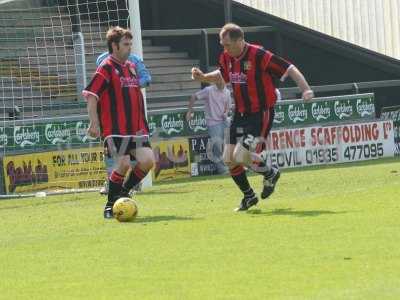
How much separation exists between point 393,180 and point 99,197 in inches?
164

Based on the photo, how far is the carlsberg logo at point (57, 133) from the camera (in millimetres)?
21500

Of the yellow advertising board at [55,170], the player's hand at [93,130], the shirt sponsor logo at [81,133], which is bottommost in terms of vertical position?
the yellow advertising board at [55,170]

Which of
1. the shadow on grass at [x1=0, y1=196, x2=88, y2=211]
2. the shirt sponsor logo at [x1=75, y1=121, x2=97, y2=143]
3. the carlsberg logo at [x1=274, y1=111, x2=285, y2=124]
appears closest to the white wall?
the carlsberg logo at [x1=274, y1=111, x2=285, y2=124]

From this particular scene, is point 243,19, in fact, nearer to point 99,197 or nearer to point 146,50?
point 146,50

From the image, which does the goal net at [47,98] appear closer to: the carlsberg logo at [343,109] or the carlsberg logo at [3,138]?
the carlsberg logo at [3,138]

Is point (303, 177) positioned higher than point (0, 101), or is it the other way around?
point (0, 101)

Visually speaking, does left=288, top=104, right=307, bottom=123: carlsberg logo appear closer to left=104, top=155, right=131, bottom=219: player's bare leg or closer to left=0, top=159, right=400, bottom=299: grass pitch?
left=0, top=159, right=400, bottom=299: grass pitch

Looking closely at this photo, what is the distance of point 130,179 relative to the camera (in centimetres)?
1425

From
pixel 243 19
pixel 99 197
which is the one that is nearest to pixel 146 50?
pixel 243 19

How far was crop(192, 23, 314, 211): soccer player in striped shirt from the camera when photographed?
45.9 feet

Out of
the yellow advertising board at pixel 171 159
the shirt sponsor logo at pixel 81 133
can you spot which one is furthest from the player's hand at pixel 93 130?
the yellow advertising board at pixel 171 159

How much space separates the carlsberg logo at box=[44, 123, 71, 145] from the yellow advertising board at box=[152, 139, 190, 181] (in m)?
1.96

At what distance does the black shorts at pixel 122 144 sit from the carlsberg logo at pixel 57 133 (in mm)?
7427

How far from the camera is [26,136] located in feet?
69.8
